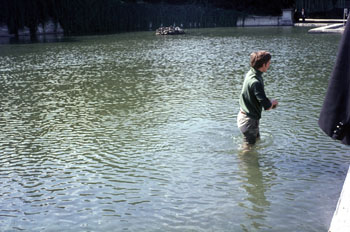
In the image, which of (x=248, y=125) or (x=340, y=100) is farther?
(x=248, y=125)

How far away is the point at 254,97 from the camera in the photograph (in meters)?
6.45

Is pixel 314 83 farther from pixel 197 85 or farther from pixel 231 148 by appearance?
pixel 231 148

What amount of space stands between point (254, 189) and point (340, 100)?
11.1 ft

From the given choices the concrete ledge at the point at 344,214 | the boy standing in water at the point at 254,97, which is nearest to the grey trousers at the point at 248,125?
the boy standing in water at the point at 254,97

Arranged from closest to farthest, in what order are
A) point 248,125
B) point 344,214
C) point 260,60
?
point 344,214 < point 260,60 < point 248,125

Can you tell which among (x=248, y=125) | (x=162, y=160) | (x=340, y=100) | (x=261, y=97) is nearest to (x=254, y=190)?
(x=248, y=125)

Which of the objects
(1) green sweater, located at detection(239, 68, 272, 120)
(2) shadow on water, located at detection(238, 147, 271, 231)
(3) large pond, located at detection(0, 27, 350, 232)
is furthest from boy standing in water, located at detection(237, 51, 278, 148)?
(3) large pond, located at detection(0, 27, 350, 232)

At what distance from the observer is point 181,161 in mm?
6965

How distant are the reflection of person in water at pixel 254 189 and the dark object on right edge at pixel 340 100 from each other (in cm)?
241

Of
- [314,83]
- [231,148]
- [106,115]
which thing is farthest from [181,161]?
[314,83]

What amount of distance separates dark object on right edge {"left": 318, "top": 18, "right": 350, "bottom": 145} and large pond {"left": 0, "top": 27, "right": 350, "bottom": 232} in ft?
7.77

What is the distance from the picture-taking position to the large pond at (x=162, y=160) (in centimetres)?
515

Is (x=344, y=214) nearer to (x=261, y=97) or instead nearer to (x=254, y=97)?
(x=261, y=97)

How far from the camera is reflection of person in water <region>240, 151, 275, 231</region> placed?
16.3ft
